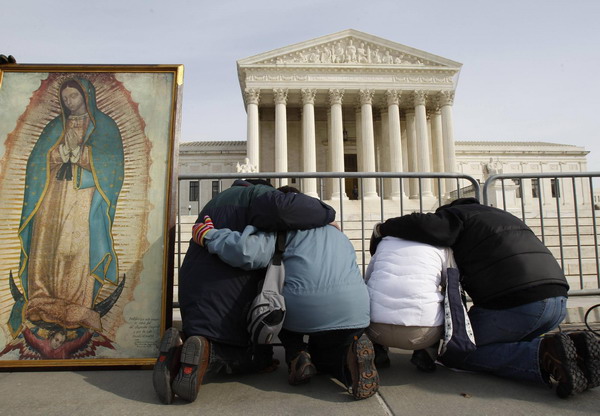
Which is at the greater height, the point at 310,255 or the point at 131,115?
the point at 131,115

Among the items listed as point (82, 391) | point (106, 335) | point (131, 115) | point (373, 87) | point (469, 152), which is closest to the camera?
point (82, 391)

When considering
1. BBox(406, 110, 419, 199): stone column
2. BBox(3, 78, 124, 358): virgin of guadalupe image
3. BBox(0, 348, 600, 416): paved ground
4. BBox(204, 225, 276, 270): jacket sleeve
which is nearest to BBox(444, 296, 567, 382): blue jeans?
BBox(0, 348, 600, 416): paved ground

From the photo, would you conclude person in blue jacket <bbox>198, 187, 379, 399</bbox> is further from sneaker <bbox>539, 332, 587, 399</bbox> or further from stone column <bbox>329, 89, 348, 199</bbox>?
stone column <bbox>329, 89, 348, 199</bbox>

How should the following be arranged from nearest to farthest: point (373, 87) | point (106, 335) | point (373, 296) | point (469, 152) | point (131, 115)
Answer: point (373, 296) → point (106, 335) → point (131, 115) → point (373, 87) → point (469, 152)

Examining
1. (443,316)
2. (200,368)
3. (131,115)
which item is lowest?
(200,368)

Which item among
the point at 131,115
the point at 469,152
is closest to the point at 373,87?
the point at 469,152

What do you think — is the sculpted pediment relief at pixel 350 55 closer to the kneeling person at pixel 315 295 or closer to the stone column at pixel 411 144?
the stone column at pixel 411 144

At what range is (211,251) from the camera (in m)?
2.61

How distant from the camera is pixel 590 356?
2312 mm

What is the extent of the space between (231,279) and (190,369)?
61 cm

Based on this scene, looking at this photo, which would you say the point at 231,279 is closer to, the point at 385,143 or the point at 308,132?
the point at 308,132

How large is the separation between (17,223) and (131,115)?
1.30 metres

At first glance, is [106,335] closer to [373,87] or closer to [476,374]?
[476,374]

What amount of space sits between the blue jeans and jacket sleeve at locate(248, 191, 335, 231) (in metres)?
1.38
